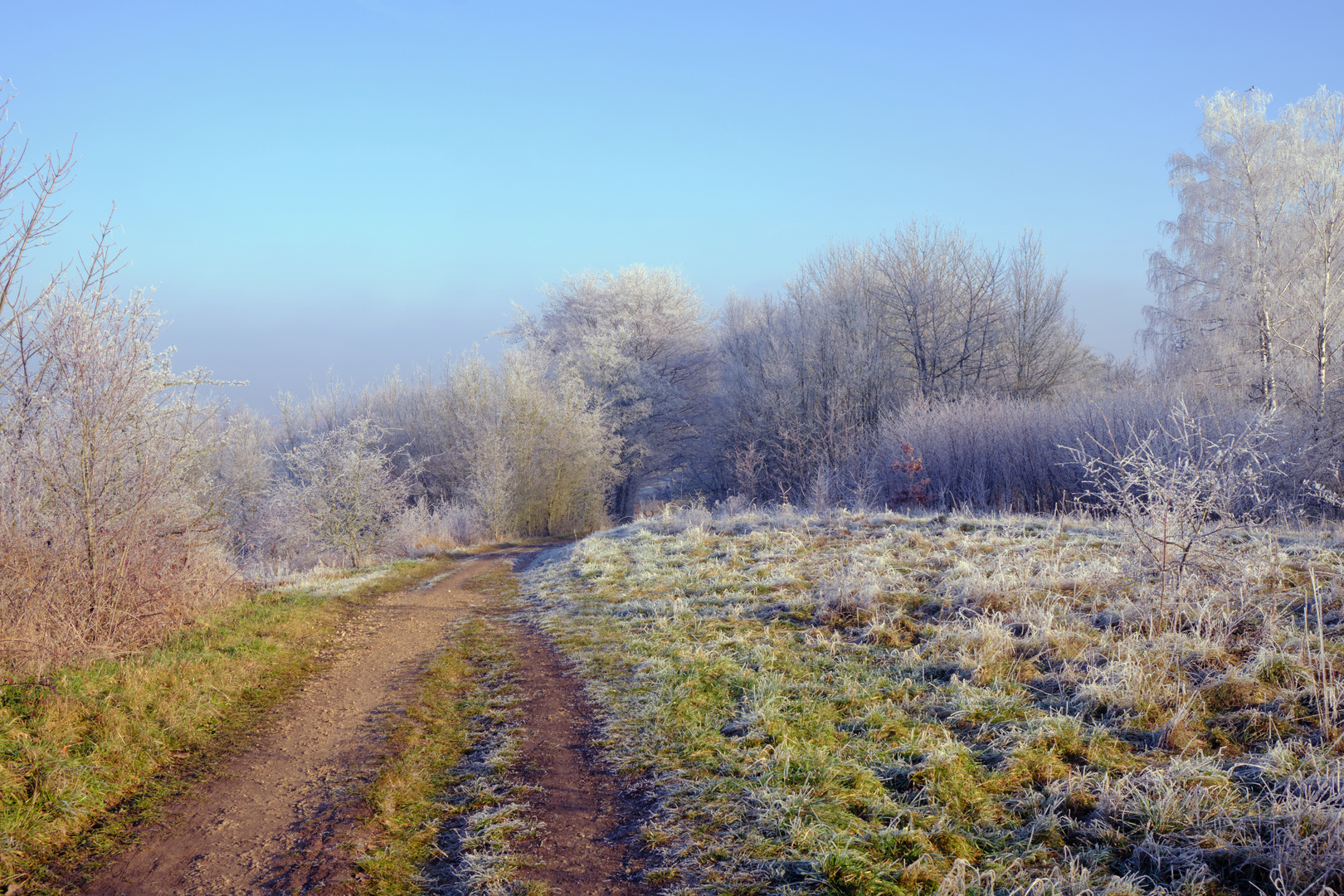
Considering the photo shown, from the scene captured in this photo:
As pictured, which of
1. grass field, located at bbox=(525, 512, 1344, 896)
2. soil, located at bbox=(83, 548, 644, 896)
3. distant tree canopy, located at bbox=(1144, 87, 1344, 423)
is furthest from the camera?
distant tree canopy, located at bbox=(1144, 87, 1344, 423)

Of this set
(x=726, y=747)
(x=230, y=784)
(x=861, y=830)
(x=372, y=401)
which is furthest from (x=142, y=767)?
(x=372, y=401)

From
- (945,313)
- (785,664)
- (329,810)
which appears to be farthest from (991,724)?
(945,313)

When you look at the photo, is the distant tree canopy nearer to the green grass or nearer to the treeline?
the treeline

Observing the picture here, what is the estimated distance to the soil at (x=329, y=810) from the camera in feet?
10.3

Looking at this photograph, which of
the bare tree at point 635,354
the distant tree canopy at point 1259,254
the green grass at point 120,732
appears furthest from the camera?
the bare tree at point 635,354

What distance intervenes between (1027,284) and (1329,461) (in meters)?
14.3

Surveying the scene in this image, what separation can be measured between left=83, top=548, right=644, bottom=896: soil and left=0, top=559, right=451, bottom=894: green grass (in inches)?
9.3

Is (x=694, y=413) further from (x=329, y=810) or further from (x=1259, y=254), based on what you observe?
(x=329, y=810)

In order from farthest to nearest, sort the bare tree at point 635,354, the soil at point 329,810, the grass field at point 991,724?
the bare tree at point 635,354 → the soil at point 329,810 → the grass field at point 991,724

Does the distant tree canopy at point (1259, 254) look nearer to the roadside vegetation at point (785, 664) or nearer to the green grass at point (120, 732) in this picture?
the roadside vegetation at point (785, 664)

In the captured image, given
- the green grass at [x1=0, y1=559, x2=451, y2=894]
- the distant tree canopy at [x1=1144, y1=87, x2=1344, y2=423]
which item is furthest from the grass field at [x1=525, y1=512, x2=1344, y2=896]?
the distant tree canopy at [x1=1144, y1=87, x2=1344, y2=423]

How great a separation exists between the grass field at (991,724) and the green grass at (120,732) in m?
2.64

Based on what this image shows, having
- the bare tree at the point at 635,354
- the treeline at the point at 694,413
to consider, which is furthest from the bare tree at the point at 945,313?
the bare tree at the point at 635,354

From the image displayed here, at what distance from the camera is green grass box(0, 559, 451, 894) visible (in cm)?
346
